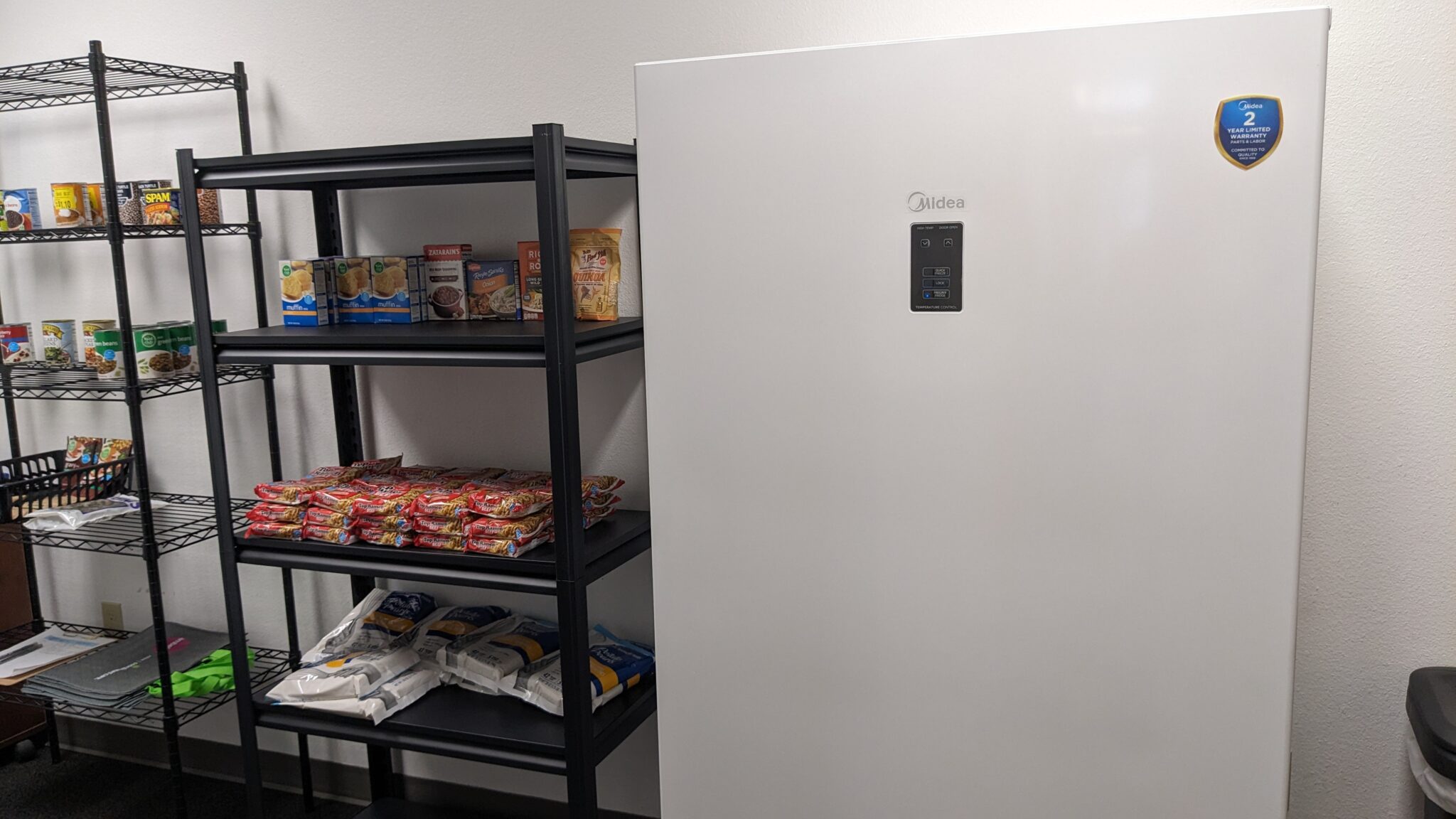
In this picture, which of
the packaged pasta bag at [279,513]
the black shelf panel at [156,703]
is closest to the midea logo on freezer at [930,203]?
the packaged pasta bag at [279,513]

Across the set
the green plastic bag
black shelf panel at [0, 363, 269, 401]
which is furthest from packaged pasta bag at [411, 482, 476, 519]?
the green plastic bag

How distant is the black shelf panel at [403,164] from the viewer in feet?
5.82

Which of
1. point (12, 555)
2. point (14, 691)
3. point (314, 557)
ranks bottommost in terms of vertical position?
point (14, 691)

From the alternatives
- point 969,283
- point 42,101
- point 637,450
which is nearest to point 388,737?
point 637,450

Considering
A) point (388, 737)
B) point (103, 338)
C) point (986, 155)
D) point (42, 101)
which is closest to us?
point (986, 155)

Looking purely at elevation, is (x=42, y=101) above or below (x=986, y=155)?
above

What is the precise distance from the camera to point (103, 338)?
7.98 ft

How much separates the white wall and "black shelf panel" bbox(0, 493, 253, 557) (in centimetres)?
10

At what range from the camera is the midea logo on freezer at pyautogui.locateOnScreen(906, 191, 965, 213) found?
4.58 feet

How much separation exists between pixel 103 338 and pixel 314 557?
88cm

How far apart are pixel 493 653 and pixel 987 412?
49.2 inches

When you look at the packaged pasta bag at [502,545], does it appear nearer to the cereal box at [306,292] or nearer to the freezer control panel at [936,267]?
the cereal box at [306,292]

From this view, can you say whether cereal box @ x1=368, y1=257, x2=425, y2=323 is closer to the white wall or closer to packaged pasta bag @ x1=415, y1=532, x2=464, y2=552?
the white wall

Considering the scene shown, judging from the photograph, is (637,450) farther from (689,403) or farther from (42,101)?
(42,101)
